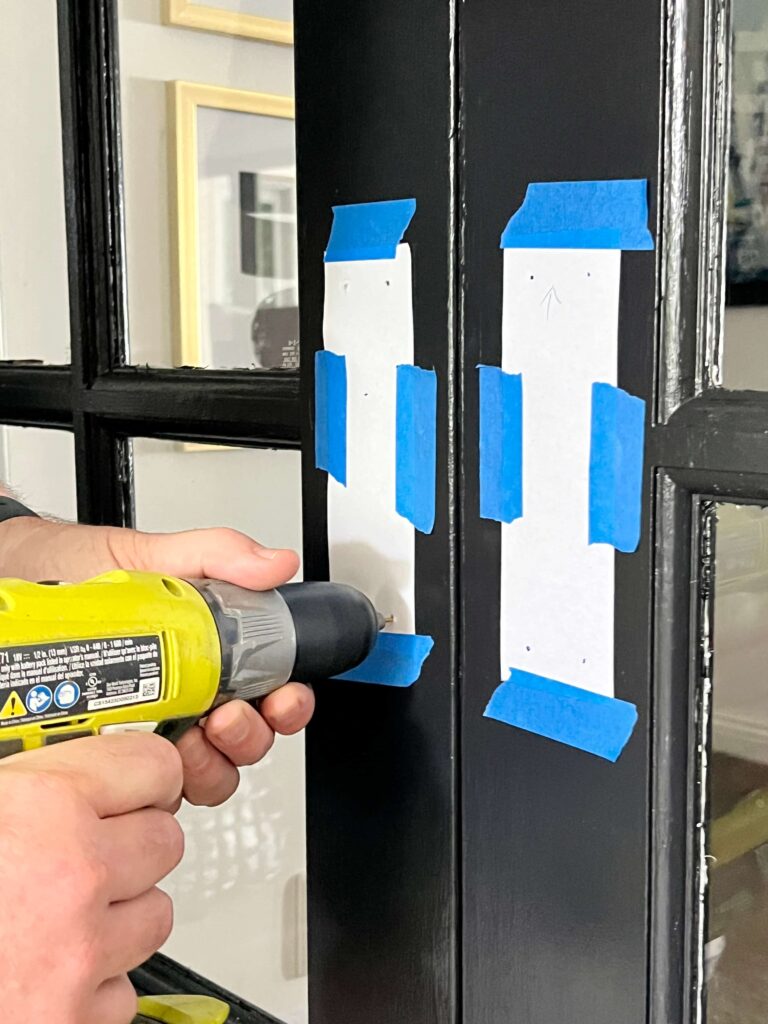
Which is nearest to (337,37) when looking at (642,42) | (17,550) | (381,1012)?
(642,42)

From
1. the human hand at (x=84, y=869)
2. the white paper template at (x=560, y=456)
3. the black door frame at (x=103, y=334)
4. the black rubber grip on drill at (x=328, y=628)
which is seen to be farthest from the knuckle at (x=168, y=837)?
the black door frame at (x=103, y=334)

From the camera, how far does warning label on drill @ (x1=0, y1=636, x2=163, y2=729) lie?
528mm

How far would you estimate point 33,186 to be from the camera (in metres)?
0.99

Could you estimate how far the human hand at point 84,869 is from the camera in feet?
1.60

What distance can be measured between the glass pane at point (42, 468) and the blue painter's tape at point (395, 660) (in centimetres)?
46

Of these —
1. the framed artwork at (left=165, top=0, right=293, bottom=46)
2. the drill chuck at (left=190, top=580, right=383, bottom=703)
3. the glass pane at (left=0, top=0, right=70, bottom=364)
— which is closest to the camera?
the drill chuck at (left=190, top=580, right=383, bottom=703)

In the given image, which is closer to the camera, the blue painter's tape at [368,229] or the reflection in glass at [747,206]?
the reflection in glass at [747,206]

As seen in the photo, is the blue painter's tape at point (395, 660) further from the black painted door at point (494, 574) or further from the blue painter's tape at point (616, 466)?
the blue painter's tape at point (616, 466)

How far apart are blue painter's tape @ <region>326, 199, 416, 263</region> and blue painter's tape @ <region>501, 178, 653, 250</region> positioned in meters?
0.07

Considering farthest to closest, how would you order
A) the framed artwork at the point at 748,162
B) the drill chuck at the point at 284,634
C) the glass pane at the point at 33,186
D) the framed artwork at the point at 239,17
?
the glass pane at the point at 33,186 < the framed artwork at the point at 239,17 < the drill chuck at the point at 284,634 < the framed artwork at the point at 748,162

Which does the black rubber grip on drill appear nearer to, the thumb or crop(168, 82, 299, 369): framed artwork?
the thumb

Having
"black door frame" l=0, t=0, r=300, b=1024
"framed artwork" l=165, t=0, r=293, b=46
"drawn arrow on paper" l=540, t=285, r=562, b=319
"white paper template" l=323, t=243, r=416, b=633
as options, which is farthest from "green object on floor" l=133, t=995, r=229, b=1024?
"framed artwork" l=165, t=0, r=293, b=46

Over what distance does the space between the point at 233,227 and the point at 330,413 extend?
0.25 metres

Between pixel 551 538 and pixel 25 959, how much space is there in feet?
1.04
